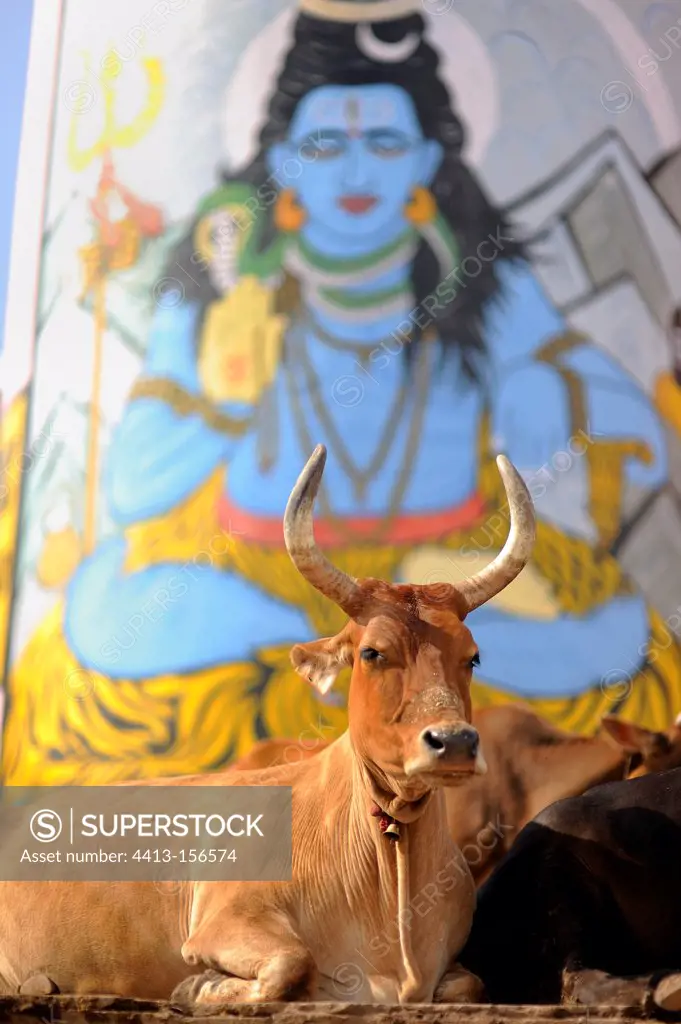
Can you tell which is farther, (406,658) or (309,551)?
(309,551)

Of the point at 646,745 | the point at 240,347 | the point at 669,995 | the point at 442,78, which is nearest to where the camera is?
the point at 669,995

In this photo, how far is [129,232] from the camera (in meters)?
12.2

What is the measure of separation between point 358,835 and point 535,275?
6687mm

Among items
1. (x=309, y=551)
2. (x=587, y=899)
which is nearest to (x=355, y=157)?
(x=309, y=551)

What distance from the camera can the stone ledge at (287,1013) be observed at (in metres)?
4.81

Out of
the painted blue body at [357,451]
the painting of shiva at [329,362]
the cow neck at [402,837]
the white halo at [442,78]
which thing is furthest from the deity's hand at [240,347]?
the cow neck at [402,837]

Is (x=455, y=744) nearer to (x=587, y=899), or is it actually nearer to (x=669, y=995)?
(x=669, y=995)

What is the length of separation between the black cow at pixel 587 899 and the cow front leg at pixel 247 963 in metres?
1.03

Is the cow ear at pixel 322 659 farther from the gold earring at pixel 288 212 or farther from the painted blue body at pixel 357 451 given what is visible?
the gold earring at pixel 288 212

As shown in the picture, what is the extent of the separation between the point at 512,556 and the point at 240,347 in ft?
19.5

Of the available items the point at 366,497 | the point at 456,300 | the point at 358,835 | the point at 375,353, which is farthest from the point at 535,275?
the point at 358,835

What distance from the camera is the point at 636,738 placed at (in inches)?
372

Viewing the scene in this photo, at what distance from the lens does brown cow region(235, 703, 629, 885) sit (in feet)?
28.6

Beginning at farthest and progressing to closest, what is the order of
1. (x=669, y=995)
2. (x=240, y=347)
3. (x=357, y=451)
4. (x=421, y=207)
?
(x=421, y=207), (x=240, y=347), (x=357, y=451), (x=669, y=995)
